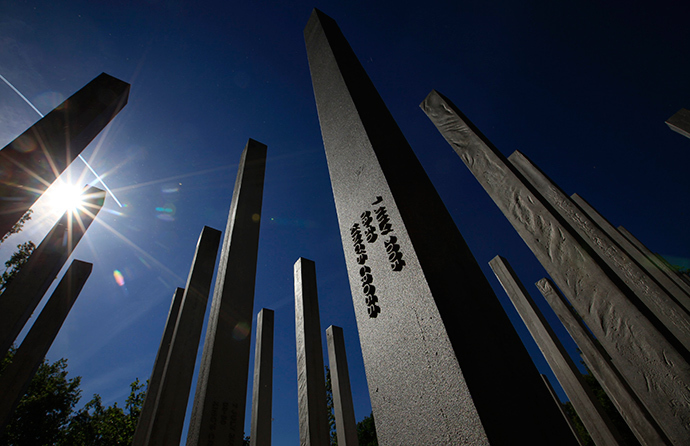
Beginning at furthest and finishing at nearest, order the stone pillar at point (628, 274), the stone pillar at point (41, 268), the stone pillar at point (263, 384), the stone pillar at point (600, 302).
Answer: the stone pillar at point (263, 384), the stone pillar at point (41, 268), the stone pillar at point (628, 274), the stone pillar at point (600, 302)

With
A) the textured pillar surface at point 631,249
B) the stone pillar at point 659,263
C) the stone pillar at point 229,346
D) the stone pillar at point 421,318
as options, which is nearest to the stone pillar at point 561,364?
the textured pillar surface at point 631,249

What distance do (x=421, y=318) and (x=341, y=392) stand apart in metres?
6.48

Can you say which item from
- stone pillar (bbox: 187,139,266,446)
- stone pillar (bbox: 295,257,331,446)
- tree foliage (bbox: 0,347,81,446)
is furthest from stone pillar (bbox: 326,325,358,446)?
tree foliage (bbox: 0,347,81,446)

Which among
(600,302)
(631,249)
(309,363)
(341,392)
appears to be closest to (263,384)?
(341,392)

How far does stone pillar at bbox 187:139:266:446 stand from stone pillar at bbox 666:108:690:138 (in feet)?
18.4

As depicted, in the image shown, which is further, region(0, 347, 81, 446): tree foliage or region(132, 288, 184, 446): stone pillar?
region(0, 347, 81, 446): tree foliage

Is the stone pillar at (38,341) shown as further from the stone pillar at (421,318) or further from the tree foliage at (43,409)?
the tree foliage at (43,409)

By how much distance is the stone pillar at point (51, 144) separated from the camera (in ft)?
9.70

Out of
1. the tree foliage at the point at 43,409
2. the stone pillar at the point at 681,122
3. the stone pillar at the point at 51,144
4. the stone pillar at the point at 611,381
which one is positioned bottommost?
the stone pillar at the point at 611,381

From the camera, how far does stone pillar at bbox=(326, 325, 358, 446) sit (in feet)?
22.4

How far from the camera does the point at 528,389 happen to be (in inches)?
67.2

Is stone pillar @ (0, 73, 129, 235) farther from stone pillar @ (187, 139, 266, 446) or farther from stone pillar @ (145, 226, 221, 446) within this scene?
stone pillar @ (145, 226, 221, 446)

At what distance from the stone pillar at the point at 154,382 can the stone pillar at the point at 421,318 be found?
4731 mm

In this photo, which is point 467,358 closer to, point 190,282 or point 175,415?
point 175,415
